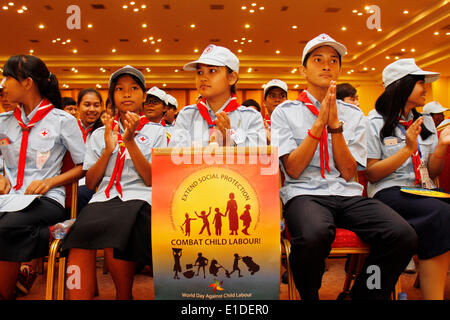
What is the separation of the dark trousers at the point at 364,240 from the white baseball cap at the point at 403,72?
3.14 ft

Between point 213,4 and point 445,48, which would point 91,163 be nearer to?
point 213,4

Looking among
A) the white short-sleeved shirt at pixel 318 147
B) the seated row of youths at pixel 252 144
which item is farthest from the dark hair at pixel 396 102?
the white short-sleeved shirt at pixel 318 147

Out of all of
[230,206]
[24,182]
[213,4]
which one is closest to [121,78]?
[24,182]

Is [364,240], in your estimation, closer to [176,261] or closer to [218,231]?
[218,231]

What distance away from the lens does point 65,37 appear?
10.9 metres

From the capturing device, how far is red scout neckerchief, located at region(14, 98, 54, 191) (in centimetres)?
204

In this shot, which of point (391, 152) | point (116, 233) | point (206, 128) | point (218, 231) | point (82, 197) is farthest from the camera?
point (82, 197)

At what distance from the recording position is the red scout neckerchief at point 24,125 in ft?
6.70

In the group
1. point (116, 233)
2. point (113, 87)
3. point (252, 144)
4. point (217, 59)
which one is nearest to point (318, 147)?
point (252, 144)

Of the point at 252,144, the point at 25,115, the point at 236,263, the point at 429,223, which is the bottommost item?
A: the point at 236,263

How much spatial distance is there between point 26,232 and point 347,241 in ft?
5.04

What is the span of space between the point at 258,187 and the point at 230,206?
136 millimetres

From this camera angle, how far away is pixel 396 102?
88.4 inches

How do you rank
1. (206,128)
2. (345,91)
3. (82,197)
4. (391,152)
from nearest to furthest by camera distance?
1. (206,128)
2. (391,152)
3. (82,197)
4. (345,91)
